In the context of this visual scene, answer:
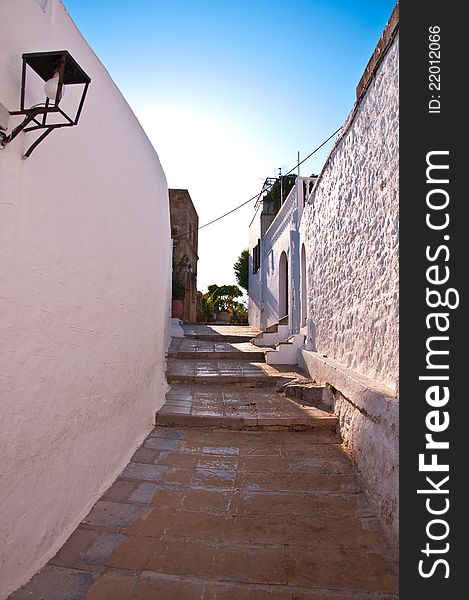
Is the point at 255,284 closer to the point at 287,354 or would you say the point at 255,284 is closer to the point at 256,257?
the point at 256,257

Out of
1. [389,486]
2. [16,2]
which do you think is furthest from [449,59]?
[389,486]

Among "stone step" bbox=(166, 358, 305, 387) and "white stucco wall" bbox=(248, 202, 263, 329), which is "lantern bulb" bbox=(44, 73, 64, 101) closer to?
"stone step" bbox=(166, 358, 305, 387)

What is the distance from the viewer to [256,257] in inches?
580

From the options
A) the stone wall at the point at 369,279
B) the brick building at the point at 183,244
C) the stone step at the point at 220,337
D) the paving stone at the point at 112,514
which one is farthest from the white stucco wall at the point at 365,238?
the brick building at the point at 183,244

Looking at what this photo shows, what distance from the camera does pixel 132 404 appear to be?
12.7 feet

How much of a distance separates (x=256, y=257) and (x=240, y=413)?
10415 mm

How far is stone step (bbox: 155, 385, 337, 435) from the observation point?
443cm

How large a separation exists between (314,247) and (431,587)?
194 inches

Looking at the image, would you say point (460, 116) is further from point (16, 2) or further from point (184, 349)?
point (184, 349)

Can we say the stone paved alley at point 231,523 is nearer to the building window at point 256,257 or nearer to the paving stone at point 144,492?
the paving stone at point 144,492

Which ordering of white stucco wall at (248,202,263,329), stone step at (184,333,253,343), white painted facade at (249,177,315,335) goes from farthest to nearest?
white stucco wall at (248,202,263,329) < stone step at (184,333,253,343) < white painted facade at (249,177,315,335)

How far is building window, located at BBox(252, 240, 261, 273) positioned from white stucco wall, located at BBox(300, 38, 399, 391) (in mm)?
8216

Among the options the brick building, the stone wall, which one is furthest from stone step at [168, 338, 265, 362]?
the brick building

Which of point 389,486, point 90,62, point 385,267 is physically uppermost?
point 90,62
